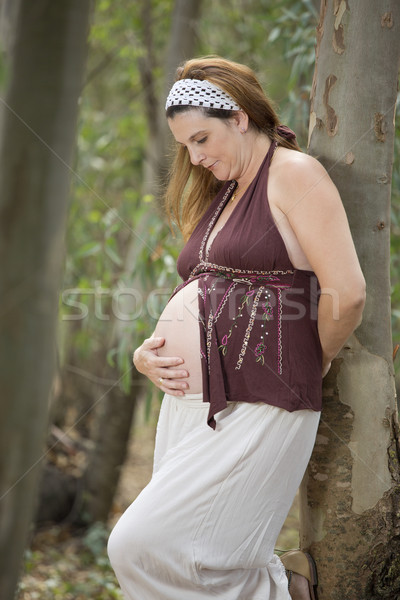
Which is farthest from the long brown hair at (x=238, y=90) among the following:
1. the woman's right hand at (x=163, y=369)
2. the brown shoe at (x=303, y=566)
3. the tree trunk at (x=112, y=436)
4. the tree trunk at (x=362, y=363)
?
the tree trunk at (x=112, y=436)

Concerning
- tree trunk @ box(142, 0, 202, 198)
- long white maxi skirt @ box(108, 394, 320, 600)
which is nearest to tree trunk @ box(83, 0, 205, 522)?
tree trunk @ box(142, 0, 202, 198)

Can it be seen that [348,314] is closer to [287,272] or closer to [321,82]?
[287,272]

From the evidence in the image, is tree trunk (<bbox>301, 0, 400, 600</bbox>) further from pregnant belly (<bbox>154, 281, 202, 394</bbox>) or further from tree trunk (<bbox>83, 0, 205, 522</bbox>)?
tree trunk (<bbox>83, 0, 205, 522</bbox>)

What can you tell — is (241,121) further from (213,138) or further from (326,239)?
(326,239)

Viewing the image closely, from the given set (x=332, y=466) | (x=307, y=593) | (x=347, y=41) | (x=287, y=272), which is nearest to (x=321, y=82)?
(x=347, y=41)

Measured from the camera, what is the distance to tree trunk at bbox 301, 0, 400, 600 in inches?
69.6

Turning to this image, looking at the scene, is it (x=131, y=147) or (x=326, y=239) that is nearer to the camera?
(x=326, y=239)

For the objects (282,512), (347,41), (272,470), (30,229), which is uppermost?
(347,41)

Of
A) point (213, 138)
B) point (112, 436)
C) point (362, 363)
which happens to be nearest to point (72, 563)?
point (112, 436)

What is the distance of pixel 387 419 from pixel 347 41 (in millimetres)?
996

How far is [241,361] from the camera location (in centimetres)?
163

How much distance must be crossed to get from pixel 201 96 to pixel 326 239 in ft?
1.69

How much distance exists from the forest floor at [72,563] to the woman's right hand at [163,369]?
1.83 metres

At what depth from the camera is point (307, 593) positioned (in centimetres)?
177
